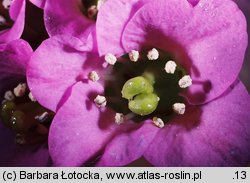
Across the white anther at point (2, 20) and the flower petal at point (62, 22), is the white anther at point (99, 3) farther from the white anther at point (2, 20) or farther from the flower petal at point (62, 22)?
the white anther at point (2, 20)

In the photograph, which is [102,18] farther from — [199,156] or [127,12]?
[199,156]

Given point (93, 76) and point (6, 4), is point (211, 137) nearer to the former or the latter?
point (93, 76)

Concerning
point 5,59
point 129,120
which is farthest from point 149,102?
point 5,59

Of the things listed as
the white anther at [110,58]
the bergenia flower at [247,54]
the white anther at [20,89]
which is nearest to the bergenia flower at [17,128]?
the white anther at [20,89]

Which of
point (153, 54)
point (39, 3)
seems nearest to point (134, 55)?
point (153, 54)

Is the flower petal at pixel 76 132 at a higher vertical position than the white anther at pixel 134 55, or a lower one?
lower

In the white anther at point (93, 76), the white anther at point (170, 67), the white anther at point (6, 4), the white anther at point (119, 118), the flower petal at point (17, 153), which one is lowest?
the flower petal at point (17, 153)

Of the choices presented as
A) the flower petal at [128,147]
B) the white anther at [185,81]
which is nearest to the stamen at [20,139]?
the flower petal at [128,147]
